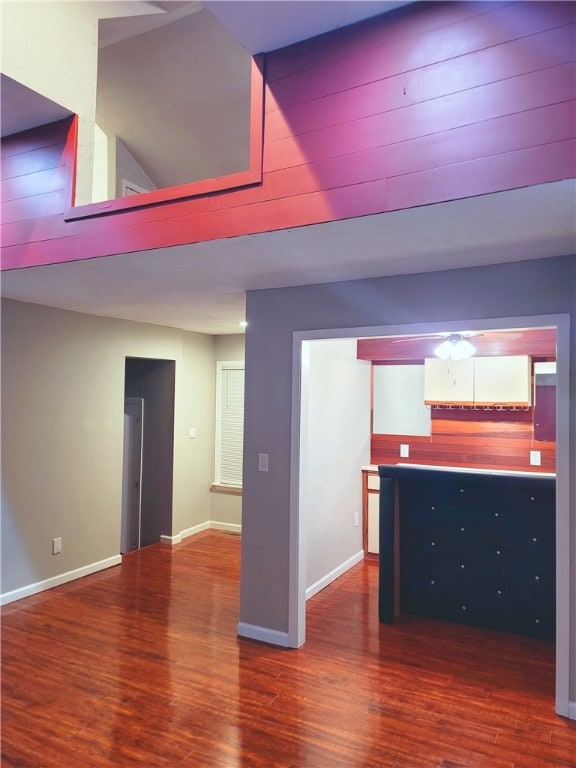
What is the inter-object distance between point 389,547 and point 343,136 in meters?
2.88

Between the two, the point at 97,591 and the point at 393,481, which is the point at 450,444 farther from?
the point at 97,591

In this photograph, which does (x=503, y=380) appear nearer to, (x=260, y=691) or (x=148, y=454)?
(x=260, y=691)

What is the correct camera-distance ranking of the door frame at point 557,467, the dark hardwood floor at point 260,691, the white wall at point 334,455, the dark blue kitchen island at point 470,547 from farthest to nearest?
the white wall at point 334,455 → the dark blue kitchen island at point 470,547 → the door frame at point 557,467 → the dark hardwood floor at point 260,691

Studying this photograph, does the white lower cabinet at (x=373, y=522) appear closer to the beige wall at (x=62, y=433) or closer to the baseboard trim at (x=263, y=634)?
the baseboard trim at (x=263, y=634)

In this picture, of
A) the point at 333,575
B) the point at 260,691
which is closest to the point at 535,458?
the point at 333,575

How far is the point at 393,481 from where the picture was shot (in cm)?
393

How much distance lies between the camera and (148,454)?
6.05 meters

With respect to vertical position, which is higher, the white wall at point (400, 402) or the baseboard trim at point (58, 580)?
the white wall at point (400, 402)

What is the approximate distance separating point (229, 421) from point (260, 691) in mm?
3752

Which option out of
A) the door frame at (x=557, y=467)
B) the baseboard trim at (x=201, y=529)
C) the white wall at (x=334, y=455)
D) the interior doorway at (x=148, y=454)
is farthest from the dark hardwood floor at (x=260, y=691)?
the interior doorway at (x=148, y=454)

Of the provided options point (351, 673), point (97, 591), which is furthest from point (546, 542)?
point (97, 591)

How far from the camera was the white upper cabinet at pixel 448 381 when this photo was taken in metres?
5.11

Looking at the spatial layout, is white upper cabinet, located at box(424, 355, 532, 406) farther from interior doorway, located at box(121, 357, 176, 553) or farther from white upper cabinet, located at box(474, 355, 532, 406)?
interior doorway, located at box(121, 357, 176, 553)

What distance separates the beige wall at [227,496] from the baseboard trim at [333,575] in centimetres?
169
